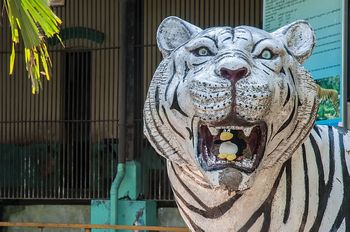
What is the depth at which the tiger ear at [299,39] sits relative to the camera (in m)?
2.46

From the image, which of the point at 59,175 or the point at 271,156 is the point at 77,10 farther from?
the point at 271,156

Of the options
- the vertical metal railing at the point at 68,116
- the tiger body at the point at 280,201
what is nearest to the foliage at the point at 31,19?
the tiger body at the point at 280,201

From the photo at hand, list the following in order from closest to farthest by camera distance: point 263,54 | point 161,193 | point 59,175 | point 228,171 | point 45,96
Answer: point 228,171, point 263,54, point 161,193, point 59,175, point 45,96

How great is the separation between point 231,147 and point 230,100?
0.15 m

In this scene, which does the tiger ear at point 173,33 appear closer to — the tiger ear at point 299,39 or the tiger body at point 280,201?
the tiger ear at point 299,39

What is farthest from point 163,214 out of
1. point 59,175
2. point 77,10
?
point 77,10

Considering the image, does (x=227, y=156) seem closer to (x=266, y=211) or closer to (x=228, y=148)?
(x=228, y=148)

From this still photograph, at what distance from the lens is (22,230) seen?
9742 mm

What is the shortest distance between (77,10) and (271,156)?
7.55 meters

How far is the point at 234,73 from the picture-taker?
2.22 metres

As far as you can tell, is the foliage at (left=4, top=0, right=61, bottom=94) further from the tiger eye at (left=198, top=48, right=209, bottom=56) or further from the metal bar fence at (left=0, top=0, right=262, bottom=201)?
the metal bar fence at (left=0, top=0, right=262, bottom=201)

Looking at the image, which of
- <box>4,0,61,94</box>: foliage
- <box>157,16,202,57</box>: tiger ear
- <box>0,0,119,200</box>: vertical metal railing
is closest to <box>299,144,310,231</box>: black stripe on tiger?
<box>157,16,202,57</box>: tiger ear

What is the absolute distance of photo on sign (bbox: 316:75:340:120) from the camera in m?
3.62

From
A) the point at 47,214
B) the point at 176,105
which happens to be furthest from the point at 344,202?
the point at 47,214
